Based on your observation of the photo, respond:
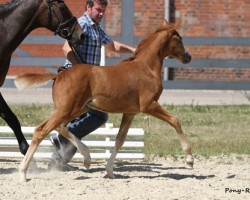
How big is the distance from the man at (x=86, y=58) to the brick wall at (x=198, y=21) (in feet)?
32.4

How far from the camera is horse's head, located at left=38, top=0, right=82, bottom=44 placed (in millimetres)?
9173

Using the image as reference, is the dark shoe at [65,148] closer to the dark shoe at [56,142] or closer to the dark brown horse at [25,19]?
the dark shoe at [56,142]

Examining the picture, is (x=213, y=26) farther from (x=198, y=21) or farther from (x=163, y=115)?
(x=163, y=115)

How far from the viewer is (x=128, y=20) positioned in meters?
18.5

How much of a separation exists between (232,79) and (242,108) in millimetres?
4246

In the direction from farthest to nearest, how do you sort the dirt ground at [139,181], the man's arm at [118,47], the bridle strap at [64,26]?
1. the man's arm at [118,47]
2. the bridle strap at [64,26]
3. the dirt ground at [139,181]

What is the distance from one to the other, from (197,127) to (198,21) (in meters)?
6.79

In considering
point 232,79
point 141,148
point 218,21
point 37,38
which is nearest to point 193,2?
point 218,21

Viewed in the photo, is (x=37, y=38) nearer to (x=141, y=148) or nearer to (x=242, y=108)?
(x=242, y=108)

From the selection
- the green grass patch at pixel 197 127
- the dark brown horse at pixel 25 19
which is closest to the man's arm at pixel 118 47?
the dark brown horse at pixel 25 19

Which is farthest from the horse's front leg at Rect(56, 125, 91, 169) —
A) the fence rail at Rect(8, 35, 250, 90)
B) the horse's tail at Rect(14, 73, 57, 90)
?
the fence rail at Rect(8, 35, 250, 90)

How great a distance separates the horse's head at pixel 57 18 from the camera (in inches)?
361

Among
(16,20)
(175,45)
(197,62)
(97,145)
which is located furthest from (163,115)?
(197,62)

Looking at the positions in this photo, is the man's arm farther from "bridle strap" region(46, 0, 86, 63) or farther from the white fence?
the white fence
